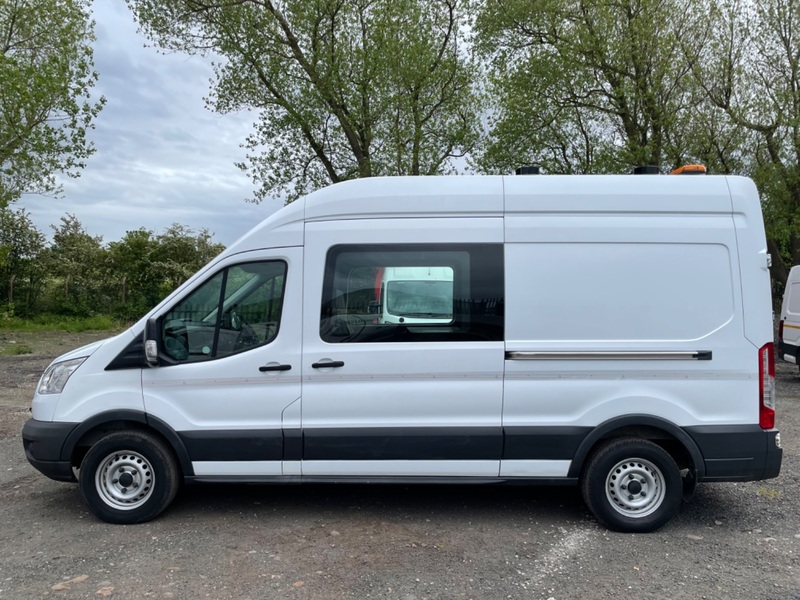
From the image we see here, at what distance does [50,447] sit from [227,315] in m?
1.64

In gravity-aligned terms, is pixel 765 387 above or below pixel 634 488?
above

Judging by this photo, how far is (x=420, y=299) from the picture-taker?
4.60 metres

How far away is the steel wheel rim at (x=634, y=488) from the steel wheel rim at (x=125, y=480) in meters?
3.46

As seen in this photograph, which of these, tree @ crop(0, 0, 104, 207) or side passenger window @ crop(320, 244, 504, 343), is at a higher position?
tree @ crop(0, 0, 104, 207)

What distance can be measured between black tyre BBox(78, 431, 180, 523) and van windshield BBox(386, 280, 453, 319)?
6.73 feet

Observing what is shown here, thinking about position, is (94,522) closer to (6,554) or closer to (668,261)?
(6,554)

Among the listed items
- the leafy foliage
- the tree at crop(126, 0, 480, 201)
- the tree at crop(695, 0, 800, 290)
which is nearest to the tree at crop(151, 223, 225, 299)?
the leafy foliage

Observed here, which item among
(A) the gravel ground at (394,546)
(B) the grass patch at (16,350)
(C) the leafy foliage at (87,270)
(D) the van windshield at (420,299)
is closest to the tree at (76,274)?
(C) the leafy foliage at (87,270)

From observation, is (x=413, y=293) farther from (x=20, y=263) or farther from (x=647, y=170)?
(x=20, y=263)

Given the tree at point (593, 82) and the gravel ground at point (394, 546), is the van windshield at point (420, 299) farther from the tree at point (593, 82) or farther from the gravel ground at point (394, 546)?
the tree at point (593, 82)

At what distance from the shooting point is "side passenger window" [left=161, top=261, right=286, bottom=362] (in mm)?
4617

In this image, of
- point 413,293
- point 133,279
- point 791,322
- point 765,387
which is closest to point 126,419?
point 413,293

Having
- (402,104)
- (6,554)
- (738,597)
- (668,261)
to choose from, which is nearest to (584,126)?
(402,104)

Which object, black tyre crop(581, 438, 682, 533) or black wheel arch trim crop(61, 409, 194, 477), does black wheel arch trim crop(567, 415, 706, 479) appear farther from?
black wheel arch trim crop(61, 409, 194, 477)
